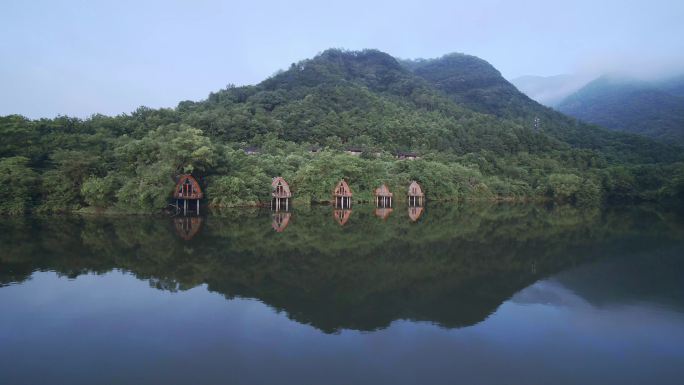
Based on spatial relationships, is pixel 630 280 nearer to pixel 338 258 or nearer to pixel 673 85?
pixel 338 258

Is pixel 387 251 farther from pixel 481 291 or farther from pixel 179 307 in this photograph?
pixel 179 307

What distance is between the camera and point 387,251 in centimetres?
1694

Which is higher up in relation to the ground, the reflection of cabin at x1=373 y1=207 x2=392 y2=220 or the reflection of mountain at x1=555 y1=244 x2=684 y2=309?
the reflection of cabin at x1=373 y1=207 x2=392 y2=220

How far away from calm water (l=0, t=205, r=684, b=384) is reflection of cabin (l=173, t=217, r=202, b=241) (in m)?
1.18

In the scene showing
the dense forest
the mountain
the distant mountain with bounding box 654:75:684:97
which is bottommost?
the dense forest

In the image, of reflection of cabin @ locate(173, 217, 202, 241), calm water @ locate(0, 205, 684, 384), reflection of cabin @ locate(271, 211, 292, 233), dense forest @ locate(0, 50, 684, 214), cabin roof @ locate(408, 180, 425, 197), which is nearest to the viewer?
calm water @ locate(0, 205, 684, 384)

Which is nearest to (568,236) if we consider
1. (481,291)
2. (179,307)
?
(481,291)

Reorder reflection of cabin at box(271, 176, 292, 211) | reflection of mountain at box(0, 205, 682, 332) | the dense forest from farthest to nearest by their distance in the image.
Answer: reflection of cabin at box(271, 176, 292, 211), the dense forest, reflection of mountain at box(0, 205, 682, 332)

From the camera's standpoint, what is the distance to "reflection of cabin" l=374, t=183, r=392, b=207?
41.9 meters

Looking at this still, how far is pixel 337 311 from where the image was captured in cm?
996

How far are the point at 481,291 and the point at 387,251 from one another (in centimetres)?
564

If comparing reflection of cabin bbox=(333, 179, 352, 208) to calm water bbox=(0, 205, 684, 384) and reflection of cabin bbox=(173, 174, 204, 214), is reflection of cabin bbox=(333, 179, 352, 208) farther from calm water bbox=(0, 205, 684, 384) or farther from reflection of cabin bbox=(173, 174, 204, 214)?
calm water bbox=(0, 205, 684, 384)

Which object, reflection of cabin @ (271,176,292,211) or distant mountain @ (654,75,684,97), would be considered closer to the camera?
reflection of cabin @ (271,176,292,211)

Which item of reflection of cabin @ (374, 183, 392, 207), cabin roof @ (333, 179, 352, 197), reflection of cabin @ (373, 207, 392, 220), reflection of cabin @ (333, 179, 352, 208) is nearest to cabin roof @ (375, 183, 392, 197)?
reflection of cabin @ (374, 183, 392, 207)
